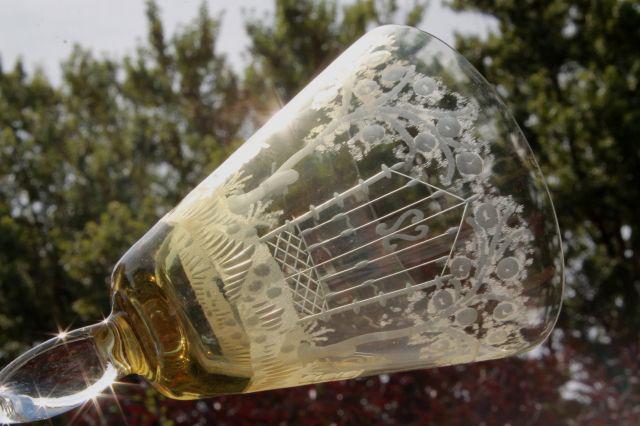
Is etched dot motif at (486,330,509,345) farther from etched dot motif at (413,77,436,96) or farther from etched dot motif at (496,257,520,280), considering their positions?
etched dot motif at (413,77,436,96)

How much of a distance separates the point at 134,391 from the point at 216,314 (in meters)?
2.68

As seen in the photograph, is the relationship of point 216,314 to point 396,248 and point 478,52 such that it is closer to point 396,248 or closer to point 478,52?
point 396,248

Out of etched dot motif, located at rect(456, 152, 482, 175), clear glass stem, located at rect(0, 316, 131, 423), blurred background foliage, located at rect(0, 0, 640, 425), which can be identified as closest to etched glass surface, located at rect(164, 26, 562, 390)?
etched dot motif, located at rect(456, 152, 482, 175)

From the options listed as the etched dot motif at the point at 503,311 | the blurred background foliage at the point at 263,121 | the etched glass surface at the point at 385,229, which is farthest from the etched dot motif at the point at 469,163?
the blurred background foliage at the point at 263,121

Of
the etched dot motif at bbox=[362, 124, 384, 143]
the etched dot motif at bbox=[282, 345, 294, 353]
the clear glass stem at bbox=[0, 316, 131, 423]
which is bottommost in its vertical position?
the etched dot motif at bbox=[282, 345, 294, 353]

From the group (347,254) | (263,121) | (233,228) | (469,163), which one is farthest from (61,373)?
(263,121)

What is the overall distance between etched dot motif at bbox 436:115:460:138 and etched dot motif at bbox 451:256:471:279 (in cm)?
19

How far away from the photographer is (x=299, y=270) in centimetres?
107

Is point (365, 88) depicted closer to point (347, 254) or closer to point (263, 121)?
point (347, 254)

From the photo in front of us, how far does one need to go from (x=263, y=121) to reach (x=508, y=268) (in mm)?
5995

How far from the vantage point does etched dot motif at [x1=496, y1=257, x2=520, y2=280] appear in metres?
1.07

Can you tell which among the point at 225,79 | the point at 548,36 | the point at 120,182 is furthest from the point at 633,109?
the point at 120,182

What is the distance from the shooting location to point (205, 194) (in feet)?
3.77

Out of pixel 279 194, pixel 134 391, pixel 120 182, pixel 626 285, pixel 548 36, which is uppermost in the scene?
pixel 120 182
